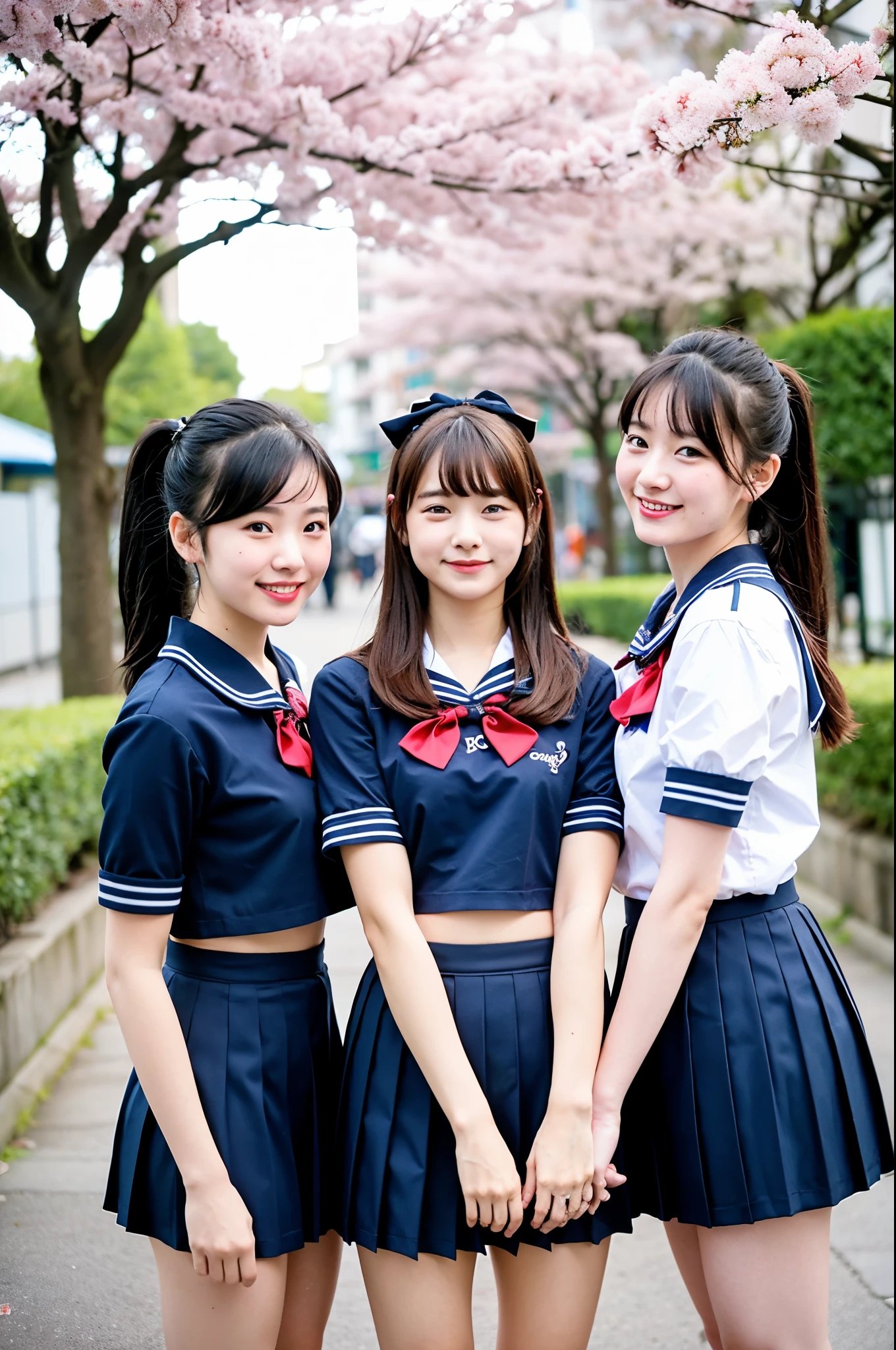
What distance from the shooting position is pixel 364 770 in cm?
186

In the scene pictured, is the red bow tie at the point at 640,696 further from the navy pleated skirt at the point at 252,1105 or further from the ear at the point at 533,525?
the navy pleated skirt at the point at 252,1105

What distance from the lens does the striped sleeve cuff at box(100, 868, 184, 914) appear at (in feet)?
5.67

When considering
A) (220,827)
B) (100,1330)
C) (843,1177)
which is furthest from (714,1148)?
(100,1330)

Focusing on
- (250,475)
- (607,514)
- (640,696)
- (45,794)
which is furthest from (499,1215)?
(607,514)

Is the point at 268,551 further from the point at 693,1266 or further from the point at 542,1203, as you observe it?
the point at 693,1266

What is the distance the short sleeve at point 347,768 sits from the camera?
182 cm

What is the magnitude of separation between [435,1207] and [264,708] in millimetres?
777

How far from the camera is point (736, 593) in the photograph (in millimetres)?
1906

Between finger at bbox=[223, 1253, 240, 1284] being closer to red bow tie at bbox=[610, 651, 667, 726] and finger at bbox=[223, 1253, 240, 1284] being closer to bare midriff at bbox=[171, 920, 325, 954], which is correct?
bare midriff at bbox=[171, 920, 325, 954]

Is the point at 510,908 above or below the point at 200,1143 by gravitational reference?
above

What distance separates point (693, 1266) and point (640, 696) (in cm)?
98

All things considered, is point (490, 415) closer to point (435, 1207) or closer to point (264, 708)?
point (264, 708)

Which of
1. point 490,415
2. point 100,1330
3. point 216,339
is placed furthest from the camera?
point 216,339

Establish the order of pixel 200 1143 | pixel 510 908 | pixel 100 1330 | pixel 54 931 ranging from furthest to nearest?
pixel 54 931 → pixel 100 1330 → pixel 510 908 → pixel 200 1143
